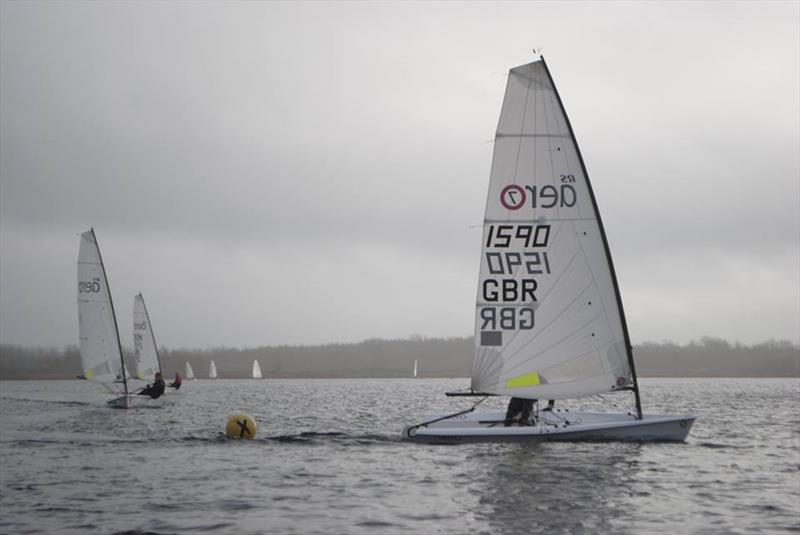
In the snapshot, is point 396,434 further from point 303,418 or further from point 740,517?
point 740,517

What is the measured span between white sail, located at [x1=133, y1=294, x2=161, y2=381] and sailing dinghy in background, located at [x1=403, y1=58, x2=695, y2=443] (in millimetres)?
46398

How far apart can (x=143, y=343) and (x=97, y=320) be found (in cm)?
1716

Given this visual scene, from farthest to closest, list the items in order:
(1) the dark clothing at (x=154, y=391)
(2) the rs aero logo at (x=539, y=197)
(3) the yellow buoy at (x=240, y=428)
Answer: (1) the dark clothing at (x=154, y=391)
(3) the yellow buoy at (x=240, y=428)
(2) the rs aero logo at (x=539, y=197)

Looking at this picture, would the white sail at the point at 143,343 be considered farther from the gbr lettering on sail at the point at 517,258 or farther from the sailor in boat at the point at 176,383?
the gbr lettering on sail at the point at 517,258

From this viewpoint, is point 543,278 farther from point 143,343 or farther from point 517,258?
point 143,343

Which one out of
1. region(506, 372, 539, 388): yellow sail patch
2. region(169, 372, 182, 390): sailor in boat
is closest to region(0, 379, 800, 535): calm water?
region(506, 372, 539, 388): yellow sail patch

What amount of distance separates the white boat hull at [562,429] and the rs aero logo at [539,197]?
6676 millimetres

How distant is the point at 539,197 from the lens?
1047 inches

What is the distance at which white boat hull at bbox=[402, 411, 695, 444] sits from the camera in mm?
25438

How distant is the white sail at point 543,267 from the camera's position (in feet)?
86.7

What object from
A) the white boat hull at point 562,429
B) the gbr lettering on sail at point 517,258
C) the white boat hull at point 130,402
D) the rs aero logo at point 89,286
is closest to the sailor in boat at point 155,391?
the white boat hull at point 130,402

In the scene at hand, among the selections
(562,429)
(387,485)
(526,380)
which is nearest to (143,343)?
(526,380)

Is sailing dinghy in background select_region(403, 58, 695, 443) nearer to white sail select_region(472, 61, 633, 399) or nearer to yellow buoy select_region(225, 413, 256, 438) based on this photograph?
white sail select_region(472, 61, 633, 399)

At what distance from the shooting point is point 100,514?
699 inches
